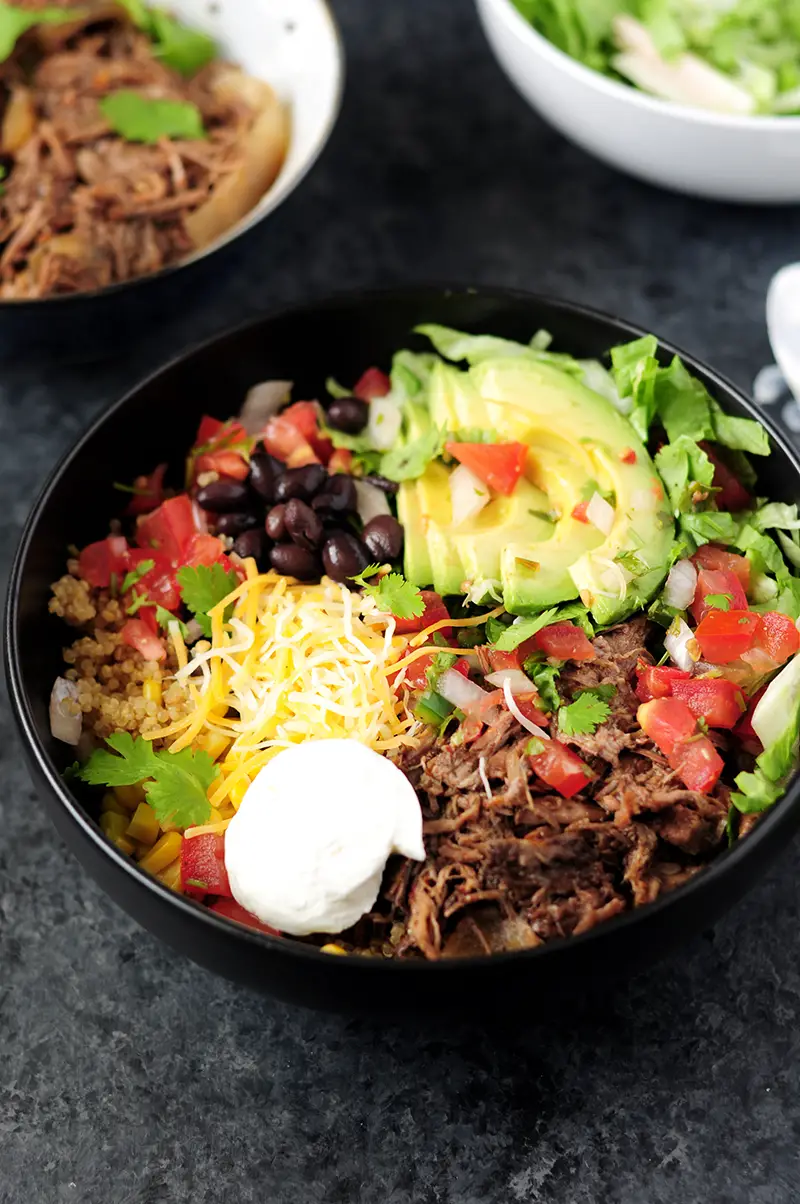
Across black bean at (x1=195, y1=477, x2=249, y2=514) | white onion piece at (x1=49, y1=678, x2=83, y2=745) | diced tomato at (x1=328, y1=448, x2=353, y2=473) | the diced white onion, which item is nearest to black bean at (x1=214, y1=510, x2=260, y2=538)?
black bean at (x1=195, y1=477, x2=249, y2=514)

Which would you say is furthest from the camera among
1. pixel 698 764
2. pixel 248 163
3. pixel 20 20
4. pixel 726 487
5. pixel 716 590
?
pixel 20 20

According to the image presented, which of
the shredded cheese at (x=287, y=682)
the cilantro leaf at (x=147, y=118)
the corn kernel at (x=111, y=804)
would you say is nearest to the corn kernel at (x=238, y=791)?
the shredded cheese at (x=287, y=682)

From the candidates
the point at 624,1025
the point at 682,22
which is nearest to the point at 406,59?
the point at 682,22

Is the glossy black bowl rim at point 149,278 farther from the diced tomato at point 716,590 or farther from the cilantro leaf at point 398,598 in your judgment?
the diced tomato at point 716,590

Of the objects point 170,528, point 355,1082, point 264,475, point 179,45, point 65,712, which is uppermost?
point 179,45

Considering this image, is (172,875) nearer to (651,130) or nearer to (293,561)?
(293,561)

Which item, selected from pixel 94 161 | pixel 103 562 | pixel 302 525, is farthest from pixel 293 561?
pixel 94 161

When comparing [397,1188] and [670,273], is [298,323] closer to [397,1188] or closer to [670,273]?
[670,273]
